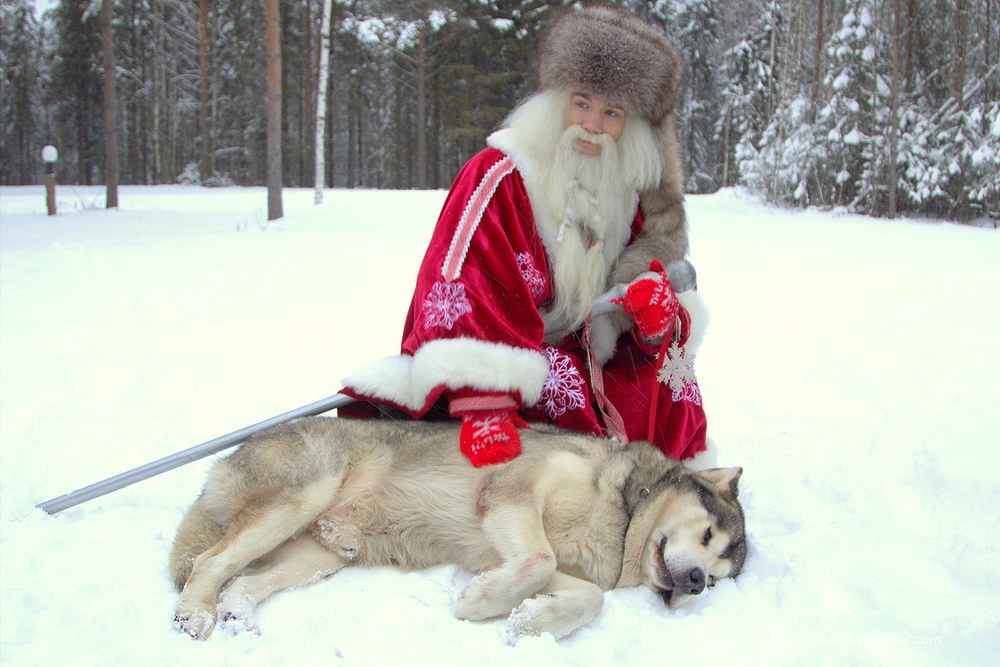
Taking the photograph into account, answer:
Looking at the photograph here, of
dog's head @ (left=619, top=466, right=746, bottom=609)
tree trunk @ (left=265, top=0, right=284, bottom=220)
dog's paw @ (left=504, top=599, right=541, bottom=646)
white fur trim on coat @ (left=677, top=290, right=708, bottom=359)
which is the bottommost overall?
dog's paw @ (left=504, top=599, right=541, bottom=646)

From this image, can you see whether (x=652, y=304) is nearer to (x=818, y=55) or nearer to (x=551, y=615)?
(x=551, y=615)

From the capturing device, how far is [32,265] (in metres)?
8.38

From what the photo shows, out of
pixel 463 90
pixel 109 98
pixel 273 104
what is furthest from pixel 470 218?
pixel 463 90

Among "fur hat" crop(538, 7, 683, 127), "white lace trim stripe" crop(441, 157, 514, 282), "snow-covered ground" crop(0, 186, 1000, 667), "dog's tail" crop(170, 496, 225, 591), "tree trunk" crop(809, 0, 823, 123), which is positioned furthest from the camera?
"tree trunk" crop(809, 0, 823, 123)

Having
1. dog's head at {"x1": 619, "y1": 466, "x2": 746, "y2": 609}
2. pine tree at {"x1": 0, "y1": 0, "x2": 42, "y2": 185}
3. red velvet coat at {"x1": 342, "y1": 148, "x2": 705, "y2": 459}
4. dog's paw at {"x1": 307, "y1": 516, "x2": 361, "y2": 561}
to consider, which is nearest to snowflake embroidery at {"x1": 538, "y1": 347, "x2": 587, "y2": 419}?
red velvet coat at {"x1": 342, "y1": 148, "x2": 705, "y2": 459}

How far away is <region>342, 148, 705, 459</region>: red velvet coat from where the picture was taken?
272cm

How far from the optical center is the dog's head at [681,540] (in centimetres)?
236

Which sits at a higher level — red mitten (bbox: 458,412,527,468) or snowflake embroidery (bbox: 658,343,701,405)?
snowflake embroidery (bbox: 658,343,701,405)

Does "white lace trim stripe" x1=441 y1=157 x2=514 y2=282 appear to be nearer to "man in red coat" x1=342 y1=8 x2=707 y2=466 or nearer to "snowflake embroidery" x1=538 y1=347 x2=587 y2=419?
"man in red coat" x1=342 y1=8 x2=707 y2=466

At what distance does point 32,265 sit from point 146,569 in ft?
25.0

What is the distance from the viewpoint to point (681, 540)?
2477mm

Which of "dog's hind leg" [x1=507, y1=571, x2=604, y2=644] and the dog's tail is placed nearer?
"dog's hind leg" [x1=507, y1=571, x2=604, y2=644]

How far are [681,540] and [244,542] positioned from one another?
1.60 meters

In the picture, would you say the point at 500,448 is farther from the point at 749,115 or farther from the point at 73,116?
the point at 73,116
